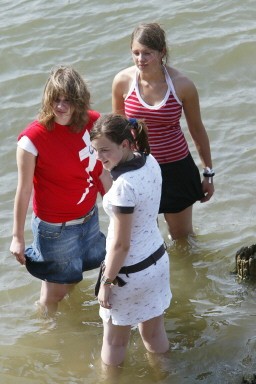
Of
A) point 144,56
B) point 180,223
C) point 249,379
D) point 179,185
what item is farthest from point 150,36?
point 249,379

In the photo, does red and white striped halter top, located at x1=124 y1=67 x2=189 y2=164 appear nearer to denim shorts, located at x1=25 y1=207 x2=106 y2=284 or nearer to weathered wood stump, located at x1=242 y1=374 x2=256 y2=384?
denim shorts, located at x1=25 y1=207 x2=106 y2=284

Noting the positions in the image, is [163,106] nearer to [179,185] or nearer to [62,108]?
[179,185]

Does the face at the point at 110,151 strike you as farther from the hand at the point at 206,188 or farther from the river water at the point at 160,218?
the hand at the point at 206,188

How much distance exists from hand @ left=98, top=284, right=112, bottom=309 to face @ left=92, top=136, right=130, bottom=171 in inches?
26.0

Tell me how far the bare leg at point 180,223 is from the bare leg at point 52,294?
1.03 metres

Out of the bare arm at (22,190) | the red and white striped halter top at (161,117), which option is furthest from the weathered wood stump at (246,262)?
the bare arm at (22,190)

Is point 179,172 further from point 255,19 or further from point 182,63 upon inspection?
point 255,19

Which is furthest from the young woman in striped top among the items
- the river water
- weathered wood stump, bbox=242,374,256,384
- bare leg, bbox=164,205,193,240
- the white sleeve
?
weathered wood stump, bbox=242,374,256,384

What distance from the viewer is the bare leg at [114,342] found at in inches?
190

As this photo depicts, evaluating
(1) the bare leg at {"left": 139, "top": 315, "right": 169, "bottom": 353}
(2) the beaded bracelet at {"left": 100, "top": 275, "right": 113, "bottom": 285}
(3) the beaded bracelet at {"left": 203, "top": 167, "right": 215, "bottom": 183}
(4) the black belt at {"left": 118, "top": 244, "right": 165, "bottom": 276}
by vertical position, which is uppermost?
(4) the black belt at {"left": 118, "top": 244, "right": 165, "bottom": 276}

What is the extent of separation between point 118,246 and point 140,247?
18 cm

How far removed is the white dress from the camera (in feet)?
14.4

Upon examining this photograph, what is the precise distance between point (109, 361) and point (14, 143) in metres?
3.80

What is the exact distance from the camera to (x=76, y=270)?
545 centimetres
